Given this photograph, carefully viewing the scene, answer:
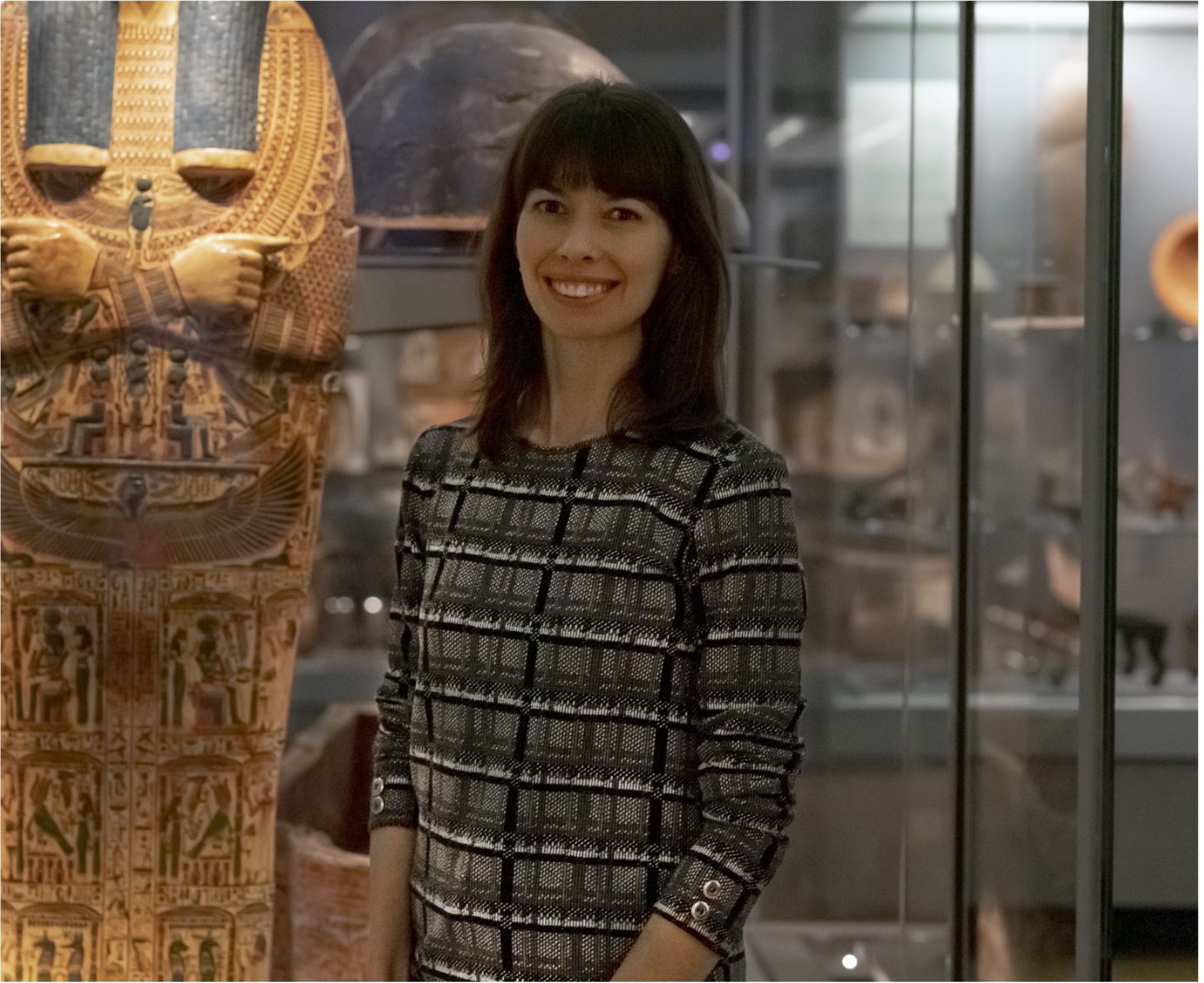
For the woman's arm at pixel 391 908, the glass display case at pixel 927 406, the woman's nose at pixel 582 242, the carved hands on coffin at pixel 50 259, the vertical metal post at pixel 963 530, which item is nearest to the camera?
the woman's nose at pixel 582 242

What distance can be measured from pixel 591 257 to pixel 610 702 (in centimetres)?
45

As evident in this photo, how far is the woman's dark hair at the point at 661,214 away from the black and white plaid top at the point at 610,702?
0.05 m

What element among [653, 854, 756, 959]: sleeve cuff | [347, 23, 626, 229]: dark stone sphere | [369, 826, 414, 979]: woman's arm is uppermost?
[347, 23, 626, 229]: dark stone sphere

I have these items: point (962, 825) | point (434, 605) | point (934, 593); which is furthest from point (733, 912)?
point (934, 593)

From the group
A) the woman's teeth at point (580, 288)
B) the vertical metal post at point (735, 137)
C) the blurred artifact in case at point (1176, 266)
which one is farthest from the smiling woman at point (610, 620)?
the blurred artifact in case at point (1176, 266)

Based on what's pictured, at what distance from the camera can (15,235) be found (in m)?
2.34

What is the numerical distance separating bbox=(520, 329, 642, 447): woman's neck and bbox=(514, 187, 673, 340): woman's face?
0.01 metres

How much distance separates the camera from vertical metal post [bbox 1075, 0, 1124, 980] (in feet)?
7.85

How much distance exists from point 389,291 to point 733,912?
1456mm

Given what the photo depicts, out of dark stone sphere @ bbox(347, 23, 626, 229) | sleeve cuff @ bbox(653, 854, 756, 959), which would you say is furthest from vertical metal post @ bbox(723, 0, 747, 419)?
sleeve cuff @ bbox(653, 854, 756, 959)

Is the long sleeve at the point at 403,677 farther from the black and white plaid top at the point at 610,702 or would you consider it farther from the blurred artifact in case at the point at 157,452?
the blurred artifact in case at the point at 157,452

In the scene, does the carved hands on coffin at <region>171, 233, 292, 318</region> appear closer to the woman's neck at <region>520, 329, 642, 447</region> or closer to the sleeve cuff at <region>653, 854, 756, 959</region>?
the woman's neck at <region>520, 329, 642, 447</region>

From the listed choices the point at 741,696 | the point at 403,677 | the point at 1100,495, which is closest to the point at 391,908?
the point at 403,677

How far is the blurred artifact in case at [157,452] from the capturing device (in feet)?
7.73
